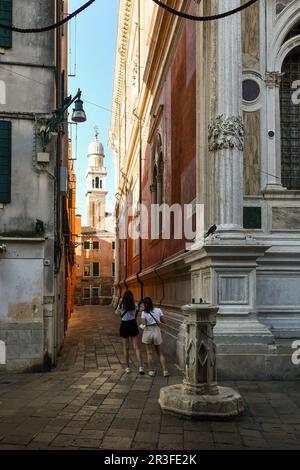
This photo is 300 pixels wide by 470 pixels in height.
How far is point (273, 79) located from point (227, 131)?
5.59 ft

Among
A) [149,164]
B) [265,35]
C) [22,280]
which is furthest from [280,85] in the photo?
[149,164]

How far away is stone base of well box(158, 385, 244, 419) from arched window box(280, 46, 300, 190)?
224 inches

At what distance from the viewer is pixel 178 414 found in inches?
281

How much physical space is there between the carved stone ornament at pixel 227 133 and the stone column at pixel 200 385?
404cm

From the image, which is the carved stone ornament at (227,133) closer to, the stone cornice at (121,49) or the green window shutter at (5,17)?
the green window shutter at (5,17)

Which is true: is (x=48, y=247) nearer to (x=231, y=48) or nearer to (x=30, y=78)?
(x=30, y=78)

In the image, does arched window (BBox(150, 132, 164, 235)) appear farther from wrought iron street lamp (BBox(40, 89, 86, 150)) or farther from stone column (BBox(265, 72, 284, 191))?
stone column (BBox(265, 72, 284, 191))

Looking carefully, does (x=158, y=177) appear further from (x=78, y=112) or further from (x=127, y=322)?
(x=127, y=322)

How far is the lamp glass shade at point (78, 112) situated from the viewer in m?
12.0

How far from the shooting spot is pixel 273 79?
11414mm

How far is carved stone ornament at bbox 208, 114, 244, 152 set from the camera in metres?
10.6
